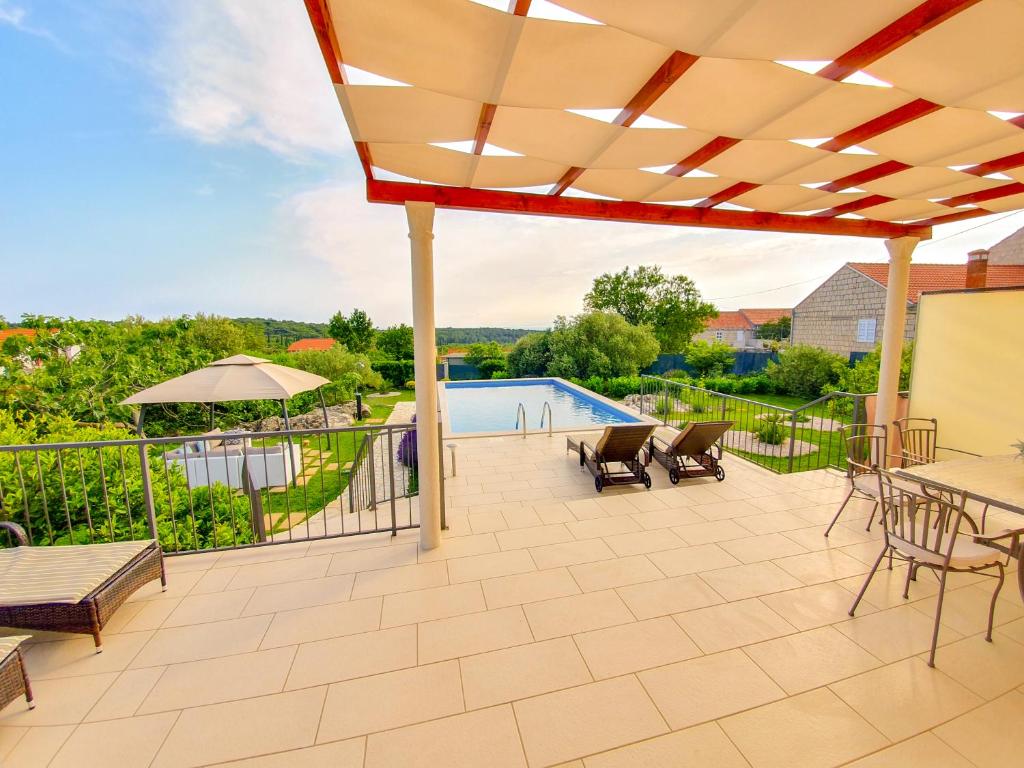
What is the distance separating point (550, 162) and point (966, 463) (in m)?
3.86

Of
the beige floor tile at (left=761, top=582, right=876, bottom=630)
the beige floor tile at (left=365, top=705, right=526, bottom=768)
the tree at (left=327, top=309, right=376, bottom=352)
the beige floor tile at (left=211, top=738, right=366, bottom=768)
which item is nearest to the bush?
the beige floor tile at (left=761, top=582, right=876, bottom=630)

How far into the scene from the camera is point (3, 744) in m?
1.79

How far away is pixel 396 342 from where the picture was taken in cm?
2823

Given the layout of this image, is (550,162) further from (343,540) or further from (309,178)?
(309,178)

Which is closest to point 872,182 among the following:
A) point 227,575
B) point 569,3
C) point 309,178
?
point 569,3

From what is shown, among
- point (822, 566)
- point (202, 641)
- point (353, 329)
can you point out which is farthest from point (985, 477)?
point (353, 329)

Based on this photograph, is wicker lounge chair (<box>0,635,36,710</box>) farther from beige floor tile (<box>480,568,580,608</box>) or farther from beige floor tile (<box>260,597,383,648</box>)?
A: beige floor tile (<box>480,568,580,608</box>)

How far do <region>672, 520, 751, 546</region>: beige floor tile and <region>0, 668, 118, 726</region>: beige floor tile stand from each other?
12.3 feet

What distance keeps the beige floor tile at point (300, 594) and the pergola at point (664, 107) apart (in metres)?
0.72

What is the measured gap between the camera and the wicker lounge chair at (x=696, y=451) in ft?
16.9

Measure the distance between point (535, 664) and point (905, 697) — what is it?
1.76 m

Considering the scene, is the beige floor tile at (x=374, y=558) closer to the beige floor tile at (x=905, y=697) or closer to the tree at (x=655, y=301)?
the beige floor tile at (x=905, y=697)

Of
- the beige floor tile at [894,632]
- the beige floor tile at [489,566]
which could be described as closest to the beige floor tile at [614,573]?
the beige floor tile at [489,566]

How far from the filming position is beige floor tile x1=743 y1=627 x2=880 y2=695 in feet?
6.93
